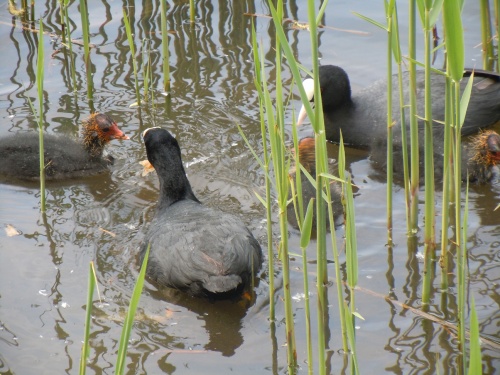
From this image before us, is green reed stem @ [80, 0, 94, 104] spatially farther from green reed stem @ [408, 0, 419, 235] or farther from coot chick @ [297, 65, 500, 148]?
green reed stem @ [408, 0, 419, 235]

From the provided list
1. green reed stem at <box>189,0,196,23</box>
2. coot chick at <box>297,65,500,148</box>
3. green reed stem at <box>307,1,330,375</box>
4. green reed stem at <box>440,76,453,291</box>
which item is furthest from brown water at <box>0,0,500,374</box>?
green reed stem at <box>307,1,330,375</box>

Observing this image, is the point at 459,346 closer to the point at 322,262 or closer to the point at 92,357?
the point at 322,262

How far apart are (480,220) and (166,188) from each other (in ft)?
6.14

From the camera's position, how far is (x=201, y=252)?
3969 millimetres

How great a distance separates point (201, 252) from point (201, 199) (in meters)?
1.30

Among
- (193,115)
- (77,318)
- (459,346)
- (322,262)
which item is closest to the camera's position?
(322,262)

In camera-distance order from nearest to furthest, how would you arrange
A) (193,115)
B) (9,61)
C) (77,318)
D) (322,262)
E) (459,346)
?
(322,262), (459,346), (77,318), (193,115), (9,61)

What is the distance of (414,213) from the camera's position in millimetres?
4156

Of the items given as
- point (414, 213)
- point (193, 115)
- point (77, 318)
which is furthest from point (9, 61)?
point (414, 213)

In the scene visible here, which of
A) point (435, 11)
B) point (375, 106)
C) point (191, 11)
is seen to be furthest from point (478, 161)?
point (191, 11)

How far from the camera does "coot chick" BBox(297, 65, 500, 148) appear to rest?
5750mm

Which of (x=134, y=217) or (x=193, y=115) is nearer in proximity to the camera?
(x=134, y=217)

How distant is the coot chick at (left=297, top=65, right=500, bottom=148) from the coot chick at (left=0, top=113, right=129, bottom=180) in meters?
1.39

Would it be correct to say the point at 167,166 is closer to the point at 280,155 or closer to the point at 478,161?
the point at 478,161
